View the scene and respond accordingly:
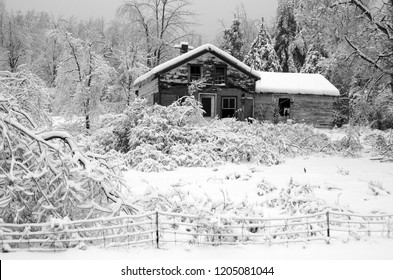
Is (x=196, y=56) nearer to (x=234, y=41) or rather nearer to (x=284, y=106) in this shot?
(x=284, y=106)

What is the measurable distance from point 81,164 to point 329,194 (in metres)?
5.93

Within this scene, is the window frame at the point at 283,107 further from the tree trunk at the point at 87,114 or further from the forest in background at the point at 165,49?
the tree trunk at the point at 87,114

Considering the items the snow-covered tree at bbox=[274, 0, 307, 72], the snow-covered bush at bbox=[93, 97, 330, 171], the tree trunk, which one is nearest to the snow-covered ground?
the snow-covered bush at bbox=[93, 97, 330, 171]

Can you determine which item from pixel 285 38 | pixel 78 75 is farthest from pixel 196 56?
pixel 285 38

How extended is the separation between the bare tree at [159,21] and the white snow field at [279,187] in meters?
25.8

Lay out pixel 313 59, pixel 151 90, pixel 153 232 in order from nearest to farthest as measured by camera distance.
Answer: pixel 153 232 → pixel 151 90 → pixel 313 59

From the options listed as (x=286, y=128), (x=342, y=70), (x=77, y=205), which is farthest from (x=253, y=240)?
(x=342, y=70)

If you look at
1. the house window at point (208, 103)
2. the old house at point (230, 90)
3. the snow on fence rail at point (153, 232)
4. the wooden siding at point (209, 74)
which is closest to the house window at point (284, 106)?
the old house at point (230, 90)

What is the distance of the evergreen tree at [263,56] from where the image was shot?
4197 cm

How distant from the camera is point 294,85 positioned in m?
28.6

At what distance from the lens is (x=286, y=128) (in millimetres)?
18203

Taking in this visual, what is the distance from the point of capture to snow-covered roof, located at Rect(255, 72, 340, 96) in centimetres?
2764

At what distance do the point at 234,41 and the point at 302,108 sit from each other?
2029cm

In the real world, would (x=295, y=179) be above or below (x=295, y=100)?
below
